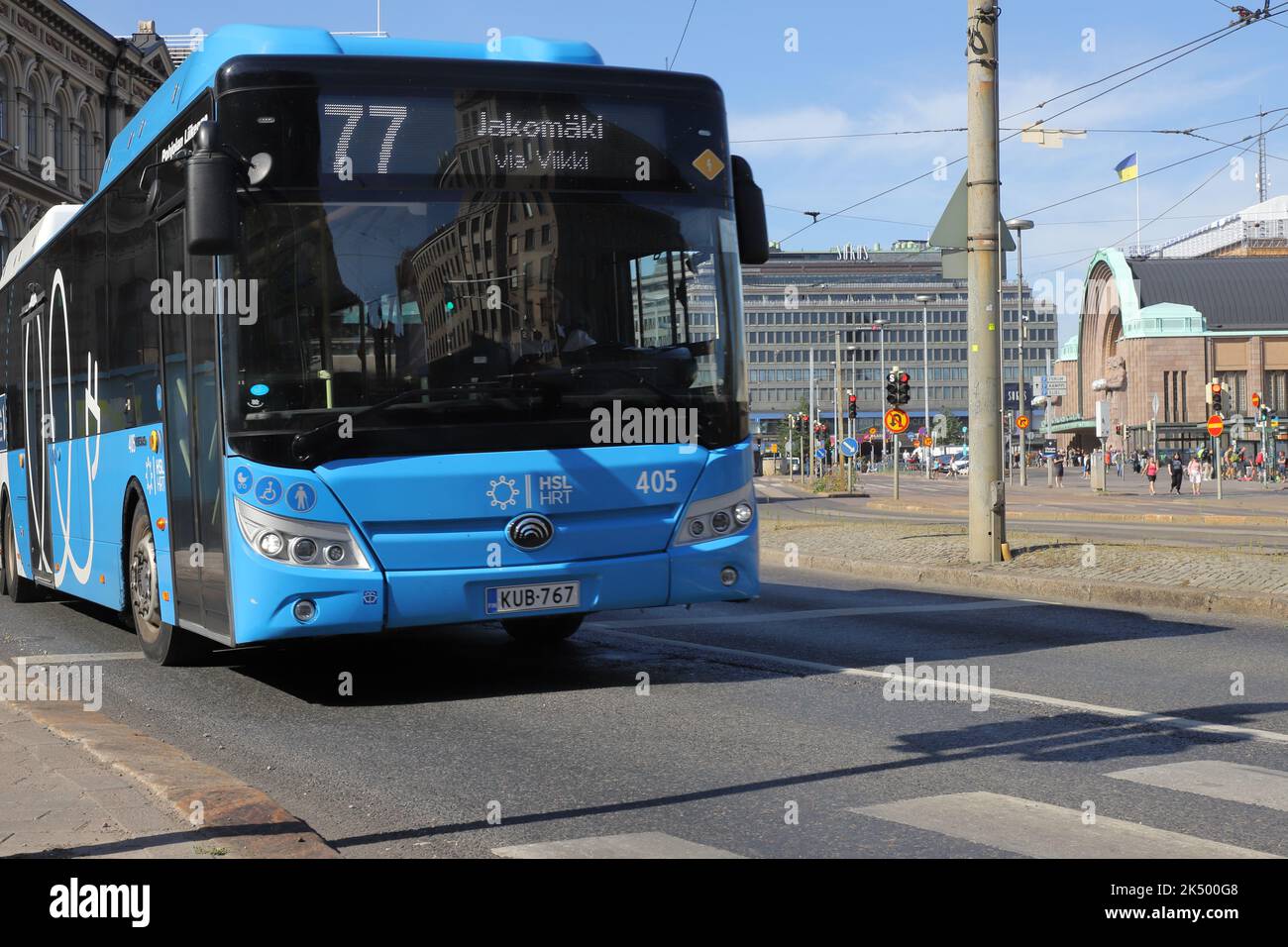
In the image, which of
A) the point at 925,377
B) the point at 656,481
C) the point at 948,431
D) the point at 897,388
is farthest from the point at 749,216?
the point at 948,431

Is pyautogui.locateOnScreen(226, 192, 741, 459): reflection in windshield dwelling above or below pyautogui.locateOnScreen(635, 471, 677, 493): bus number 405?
above

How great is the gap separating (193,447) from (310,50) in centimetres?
225

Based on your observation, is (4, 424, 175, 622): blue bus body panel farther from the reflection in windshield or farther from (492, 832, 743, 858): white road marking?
(492, 832, 743, 858): white road marking

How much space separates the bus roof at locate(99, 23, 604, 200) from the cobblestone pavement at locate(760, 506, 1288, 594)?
298 inches

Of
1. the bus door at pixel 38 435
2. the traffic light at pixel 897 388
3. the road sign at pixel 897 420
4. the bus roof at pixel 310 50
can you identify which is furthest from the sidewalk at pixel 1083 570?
the traffic light at pixel 897 388

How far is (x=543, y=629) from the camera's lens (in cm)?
1105

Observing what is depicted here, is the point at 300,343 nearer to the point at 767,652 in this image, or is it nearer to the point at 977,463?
the point at 767,652

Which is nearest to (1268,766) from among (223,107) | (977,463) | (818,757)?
(818,757)

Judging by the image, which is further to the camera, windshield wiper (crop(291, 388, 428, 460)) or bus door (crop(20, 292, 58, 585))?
bus door (crop(20, 292, 58, 585))

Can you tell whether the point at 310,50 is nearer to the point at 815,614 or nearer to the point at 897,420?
the point at 815,614

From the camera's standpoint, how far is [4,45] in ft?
160

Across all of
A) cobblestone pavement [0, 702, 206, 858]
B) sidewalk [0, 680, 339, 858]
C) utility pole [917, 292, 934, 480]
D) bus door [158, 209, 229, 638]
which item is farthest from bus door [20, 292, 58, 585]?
utility pole [917, 292, 934, 480]

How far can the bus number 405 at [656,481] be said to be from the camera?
27.7 feet

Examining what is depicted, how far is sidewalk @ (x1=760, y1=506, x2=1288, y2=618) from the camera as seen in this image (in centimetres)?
1304
